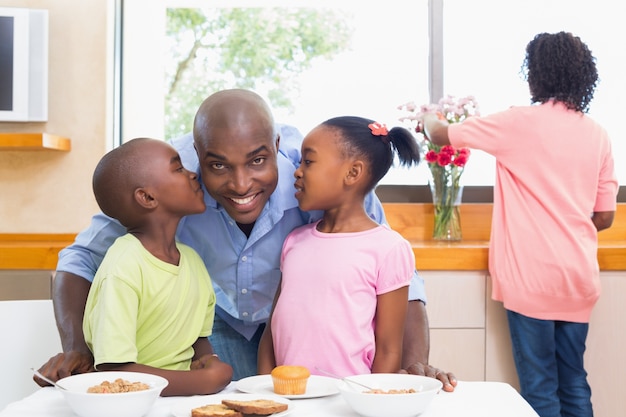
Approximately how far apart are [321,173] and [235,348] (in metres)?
0.44

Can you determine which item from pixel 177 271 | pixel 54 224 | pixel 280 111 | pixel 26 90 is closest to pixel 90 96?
pixel 26 90

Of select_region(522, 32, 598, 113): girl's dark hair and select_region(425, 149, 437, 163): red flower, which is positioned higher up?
select_region(522, 32, 598, 113): girl's dark hair

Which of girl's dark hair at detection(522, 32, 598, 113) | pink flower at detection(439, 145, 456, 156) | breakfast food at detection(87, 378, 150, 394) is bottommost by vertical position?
breakfast food at detection(87, 378, 150, 394)

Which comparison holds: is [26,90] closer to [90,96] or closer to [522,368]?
[90,96]

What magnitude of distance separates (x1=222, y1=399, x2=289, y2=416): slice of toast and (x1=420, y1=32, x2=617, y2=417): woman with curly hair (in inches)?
60.2

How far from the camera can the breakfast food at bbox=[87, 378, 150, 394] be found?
107 centimetres

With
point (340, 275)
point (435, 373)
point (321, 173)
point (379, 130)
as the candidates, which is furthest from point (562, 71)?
point (435, 373)

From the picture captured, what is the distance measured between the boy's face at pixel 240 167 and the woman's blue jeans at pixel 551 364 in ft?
4.09

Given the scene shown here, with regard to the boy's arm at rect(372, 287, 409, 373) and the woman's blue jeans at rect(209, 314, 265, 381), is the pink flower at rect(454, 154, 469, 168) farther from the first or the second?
the boy's arm at rect(372, 287, 409, 373)

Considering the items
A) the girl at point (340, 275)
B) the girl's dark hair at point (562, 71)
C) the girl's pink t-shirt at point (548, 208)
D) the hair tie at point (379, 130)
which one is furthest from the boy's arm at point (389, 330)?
the girl's dark hair at point (562, 71)

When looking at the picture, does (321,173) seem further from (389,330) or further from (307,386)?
(307,386)

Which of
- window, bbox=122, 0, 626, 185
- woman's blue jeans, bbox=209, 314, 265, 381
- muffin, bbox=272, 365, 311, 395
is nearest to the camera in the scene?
muffin, bbox=272, 365, 311, 395

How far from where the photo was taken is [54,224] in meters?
3.02

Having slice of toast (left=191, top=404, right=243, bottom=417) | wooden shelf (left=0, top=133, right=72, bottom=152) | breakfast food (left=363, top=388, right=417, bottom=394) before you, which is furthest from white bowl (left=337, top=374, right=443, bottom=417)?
wooden shelf (left=0, top=133, right=72, bottom=152)
